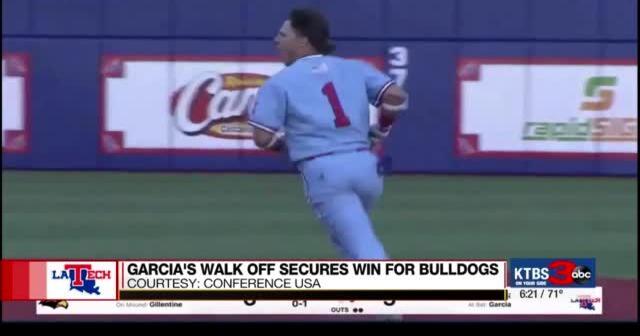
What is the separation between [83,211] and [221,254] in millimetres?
3322

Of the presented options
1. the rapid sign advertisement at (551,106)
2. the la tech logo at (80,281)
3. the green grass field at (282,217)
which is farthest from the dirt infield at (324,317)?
the rapid sign advertisement at (551,106)

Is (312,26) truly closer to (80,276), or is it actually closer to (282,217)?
(80,276)

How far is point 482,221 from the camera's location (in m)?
13.4

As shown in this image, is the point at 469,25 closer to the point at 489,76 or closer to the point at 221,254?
the point at 489,76

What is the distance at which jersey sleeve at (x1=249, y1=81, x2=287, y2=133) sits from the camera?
6617mm

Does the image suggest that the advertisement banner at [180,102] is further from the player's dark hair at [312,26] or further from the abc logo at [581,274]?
the abc logo at [581,274]

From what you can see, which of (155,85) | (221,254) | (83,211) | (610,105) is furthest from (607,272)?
(155,85)

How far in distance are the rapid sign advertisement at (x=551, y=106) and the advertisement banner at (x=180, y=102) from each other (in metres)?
2.77

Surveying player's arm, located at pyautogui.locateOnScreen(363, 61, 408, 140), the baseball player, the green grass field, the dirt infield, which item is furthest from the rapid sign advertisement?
the baseball player

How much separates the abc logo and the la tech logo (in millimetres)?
2182

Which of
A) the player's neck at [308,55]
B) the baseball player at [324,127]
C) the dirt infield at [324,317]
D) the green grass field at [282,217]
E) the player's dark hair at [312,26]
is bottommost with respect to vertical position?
the dirt infield at [324,317]

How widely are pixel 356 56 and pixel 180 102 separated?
8.06ft

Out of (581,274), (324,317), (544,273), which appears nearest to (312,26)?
(324,317)

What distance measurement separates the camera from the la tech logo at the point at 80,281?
20.8 ft
